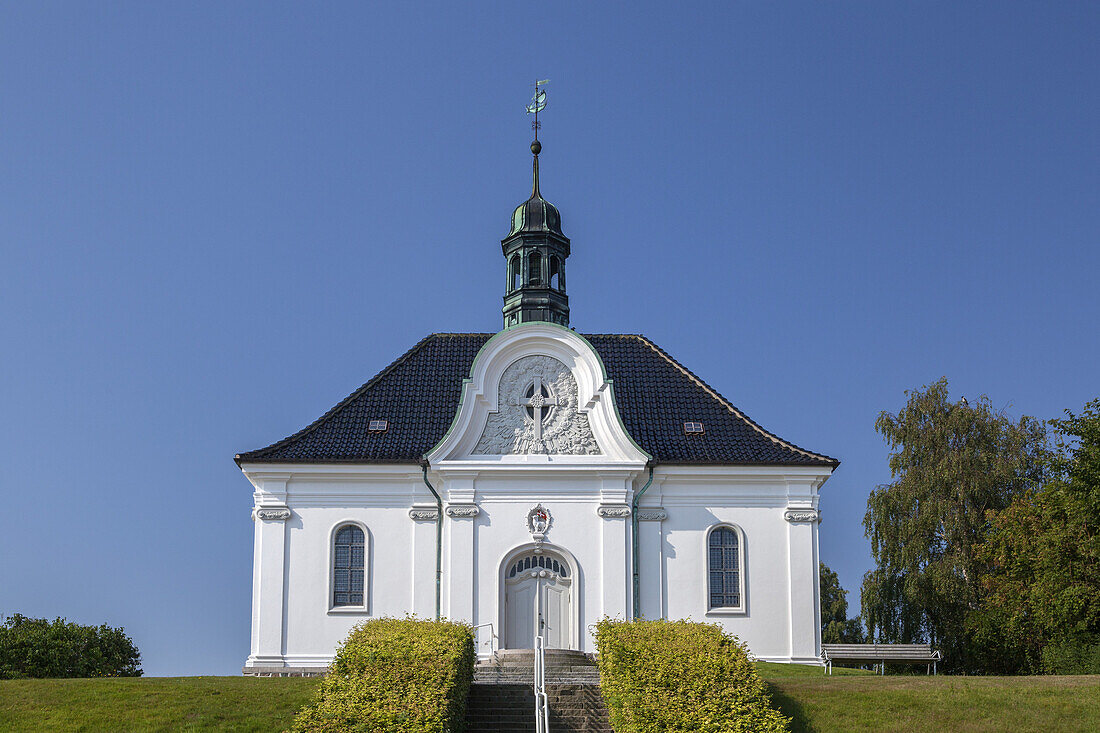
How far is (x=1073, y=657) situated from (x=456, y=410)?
1703cm

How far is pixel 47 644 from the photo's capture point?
105ft

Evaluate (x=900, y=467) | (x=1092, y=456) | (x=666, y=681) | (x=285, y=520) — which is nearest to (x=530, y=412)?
(x=285, y=520)

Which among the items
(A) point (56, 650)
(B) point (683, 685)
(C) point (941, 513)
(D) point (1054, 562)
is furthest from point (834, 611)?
(B) point (683, 685)

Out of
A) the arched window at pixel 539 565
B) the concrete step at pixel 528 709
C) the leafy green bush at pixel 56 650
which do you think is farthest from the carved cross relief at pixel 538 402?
the leafy green bush at pixel 56 650

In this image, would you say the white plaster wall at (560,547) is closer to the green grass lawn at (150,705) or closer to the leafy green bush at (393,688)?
the green grass lawn at (150,705)

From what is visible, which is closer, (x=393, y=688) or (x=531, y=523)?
(x=393, y=688)

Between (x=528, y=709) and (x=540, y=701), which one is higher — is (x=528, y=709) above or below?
below

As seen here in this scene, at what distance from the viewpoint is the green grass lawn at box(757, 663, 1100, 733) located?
20156 mm

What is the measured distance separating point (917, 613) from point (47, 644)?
27.1m

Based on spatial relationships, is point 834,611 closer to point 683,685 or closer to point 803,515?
point 803,515

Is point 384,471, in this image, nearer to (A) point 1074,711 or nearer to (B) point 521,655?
(B) point 521,655

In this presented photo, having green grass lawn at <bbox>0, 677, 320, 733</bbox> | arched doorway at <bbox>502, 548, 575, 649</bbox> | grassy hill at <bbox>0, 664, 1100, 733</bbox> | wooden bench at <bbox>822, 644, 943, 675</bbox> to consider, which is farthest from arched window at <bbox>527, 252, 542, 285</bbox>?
grassy hill at <bbox>0, 664, 1100, 733</bbox>

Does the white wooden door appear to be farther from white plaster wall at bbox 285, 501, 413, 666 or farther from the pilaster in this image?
the pilaster

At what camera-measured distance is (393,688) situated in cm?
1828
